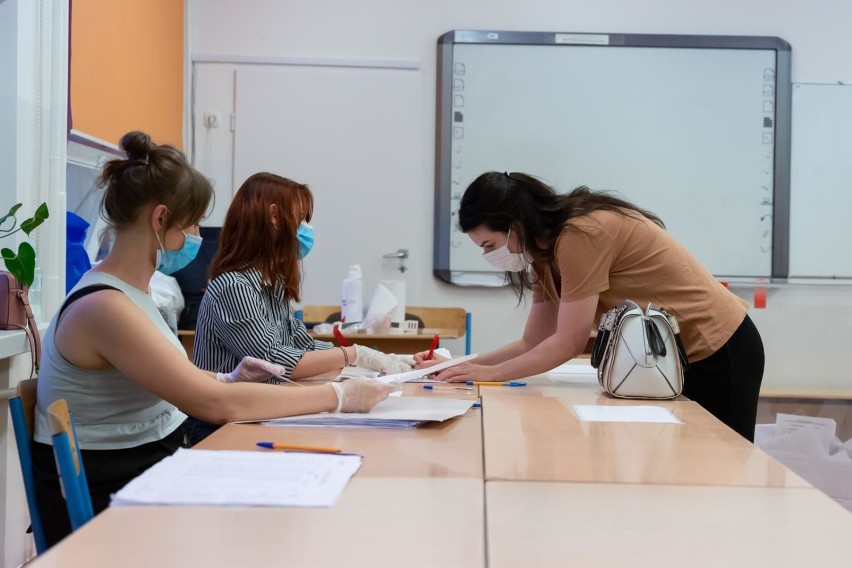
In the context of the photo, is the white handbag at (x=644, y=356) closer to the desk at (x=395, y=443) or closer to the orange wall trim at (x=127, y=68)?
the desk at (x=395, y=443)

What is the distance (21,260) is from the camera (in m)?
2.00

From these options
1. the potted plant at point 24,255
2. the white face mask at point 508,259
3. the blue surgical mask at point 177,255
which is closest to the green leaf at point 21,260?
the potted plant at point 24,255

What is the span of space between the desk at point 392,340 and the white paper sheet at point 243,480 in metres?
2.15

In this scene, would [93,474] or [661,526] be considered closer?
[661,526]

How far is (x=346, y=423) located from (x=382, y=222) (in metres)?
2.96

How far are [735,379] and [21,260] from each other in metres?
1.72

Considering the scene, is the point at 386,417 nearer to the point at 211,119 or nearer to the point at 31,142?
the point at 31,142

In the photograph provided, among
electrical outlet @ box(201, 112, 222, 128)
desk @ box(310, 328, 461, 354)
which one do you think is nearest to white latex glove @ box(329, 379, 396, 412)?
desk @ box(310, 328, 461, 354)

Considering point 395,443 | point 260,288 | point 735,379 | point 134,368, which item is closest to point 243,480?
point 395,443

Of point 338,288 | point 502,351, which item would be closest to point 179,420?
point 502,351

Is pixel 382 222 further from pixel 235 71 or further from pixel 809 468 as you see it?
pixel 809 468

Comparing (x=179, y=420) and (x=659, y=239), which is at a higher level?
(x=659, y=239)

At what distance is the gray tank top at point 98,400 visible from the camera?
1434mm

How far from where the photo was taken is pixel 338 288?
4.35m
